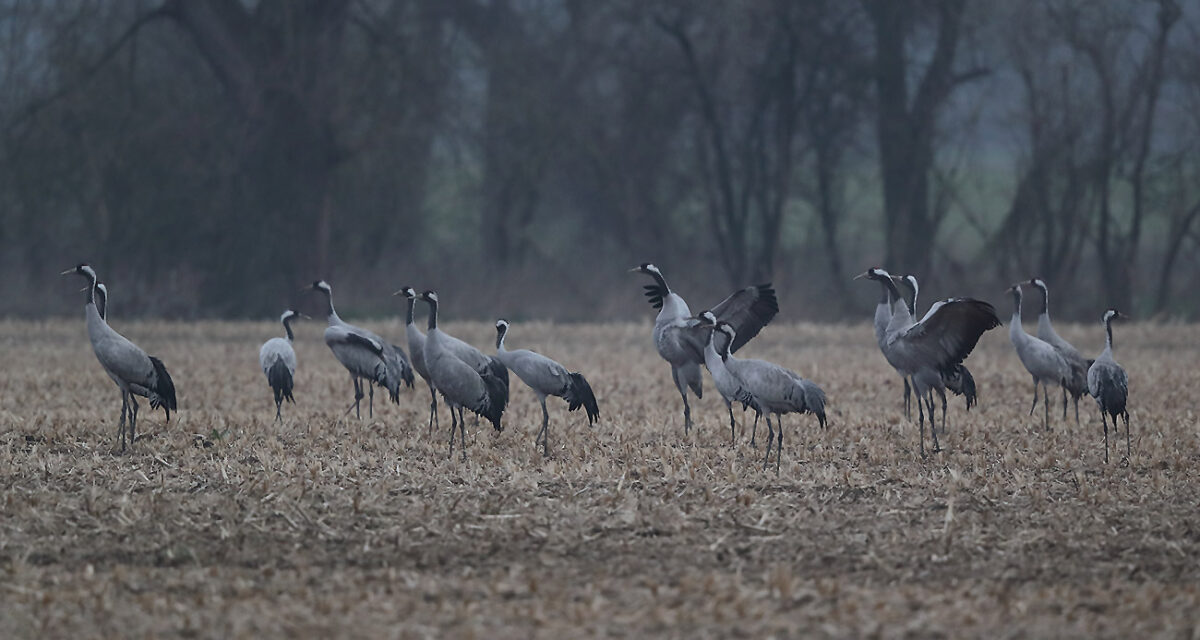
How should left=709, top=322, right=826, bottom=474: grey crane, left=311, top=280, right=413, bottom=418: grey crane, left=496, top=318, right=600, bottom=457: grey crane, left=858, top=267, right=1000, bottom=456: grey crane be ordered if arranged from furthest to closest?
1. left=311, top=280, right=413, bottom=418: grey crane
2. left=496, top=318, right=600, bottom=457: grey crane
3. left=858, top=267, right=1000, bottom=456: grey crane
4. left=709, top=322, right=826, bottom=474: grey crane

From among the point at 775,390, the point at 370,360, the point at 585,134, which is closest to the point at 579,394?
the point at 775,390

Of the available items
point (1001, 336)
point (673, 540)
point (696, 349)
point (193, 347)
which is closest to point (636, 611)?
point (673, 540)

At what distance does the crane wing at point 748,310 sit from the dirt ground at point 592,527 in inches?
31.2

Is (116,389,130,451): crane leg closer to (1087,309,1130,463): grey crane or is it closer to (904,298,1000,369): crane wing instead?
(904,298,1000,369): crane wing

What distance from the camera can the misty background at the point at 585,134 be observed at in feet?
74.6

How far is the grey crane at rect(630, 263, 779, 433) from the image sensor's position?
34.1 ft

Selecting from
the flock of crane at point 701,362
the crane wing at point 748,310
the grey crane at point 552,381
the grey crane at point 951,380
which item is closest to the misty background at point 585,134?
the crane wing at point 748,310

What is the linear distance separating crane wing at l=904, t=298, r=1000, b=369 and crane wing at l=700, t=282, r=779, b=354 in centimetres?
188

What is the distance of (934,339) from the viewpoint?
9.13 metres

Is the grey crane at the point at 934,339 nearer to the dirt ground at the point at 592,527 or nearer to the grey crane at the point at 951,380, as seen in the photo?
the grey crane at the point at 951,380

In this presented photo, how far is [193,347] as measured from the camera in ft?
53.9

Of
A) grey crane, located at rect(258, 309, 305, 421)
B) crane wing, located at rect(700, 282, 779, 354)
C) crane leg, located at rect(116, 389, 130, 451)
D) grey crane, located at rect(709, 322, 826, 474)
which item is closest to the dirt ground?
crane leg, located at rect(116, 389, 130, 451)

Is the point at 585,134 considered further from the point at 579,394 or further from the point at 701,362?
the point at 579,394

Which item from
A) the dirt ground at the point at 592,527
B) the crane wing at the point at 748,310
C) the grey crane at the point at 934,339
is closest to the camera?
the dirt ground at the point at 592,527
